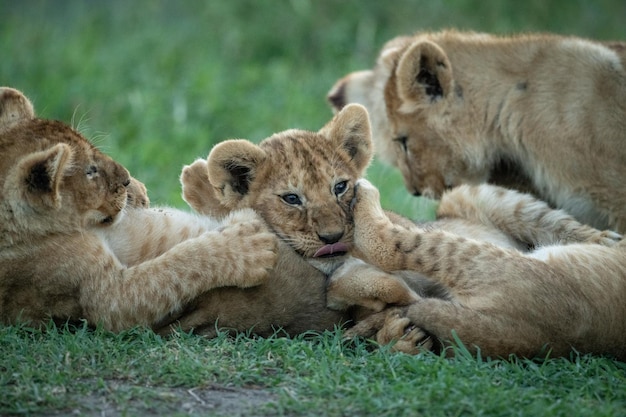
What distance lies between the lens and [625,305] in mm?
3953

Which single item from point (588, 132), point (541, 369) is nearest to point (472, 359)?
point (541, 369)

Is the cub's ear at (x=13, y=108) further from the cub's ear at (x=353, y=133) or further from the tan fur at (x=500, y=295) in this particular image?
the tan fur at (x=500, y=295)

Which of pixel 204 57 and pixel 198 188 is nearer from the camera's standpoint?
pixel 198 188

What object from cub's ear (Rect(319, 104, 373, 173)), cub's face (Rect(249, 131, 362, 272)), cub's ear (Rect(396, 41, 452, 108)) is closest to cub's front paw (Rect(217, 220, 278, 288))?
cub's face (Rect(249, 131, 362, 272))

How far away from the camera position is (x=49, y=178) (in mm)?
3963

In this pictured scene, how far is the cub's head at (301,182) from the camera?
4.39 metres

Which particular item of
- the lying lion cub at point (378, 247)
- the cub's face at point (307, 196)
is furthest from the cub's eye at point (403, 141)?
the cub's face at point (307, 196)

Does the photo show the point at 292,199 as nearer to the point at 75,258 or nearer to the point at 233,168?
the point at 233,168

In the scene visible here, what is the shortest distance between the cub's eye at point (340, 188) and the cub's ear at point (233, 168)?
0.36 meters

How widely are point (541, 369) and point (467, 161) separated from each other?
7.74 feet

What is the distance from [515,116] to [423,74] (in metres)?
0.61

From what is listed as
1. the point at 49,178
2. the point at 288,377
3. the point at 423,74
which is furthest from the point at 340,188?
the point at 423,74

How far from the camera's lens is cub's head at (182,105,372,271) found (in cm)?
439

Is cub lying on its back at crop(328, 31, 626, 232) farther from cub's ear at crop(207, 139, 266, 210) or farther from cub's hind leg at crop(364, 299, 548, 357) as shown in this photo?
cub's hind leg at crop(364, 299, 548, 357)
